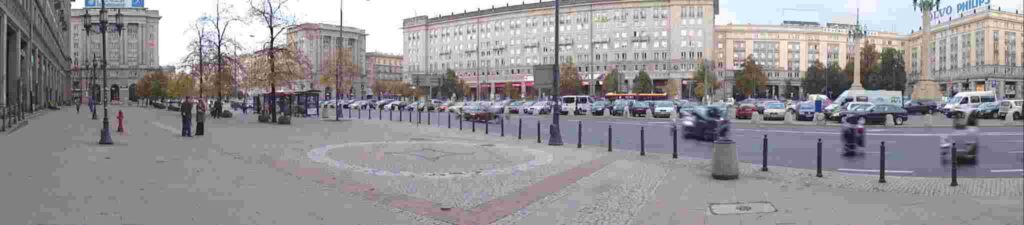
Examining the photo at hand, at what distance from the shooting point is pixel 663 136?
24.1 metres

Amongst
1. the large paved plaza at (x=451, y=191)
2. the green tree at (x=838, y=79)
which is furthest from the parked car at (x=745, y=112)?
the green tree at (x=838, y=79)

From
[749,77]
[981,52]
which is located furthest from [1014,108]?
[749,77]

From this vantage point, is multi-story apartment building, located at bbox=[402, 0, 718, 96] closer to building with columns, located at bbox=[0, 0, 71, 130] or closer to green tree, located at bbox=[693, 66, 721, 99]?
green tree, located at bbox=[693, 66, 721, 99]

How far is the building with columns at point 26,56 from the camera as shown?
42.3 m

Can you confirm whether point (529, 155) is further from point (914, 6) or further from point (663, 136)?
point (914, 6)

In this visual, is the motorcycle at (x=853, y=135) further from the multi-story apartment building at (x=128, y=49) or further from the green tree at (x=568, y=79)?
the multi-story apartment building at (x=128, y=49)

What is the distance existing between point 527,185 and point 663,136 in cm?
1368

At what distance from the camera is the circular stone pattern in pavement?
1348 cm

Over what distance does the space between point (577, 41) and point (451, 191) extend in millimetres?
113255

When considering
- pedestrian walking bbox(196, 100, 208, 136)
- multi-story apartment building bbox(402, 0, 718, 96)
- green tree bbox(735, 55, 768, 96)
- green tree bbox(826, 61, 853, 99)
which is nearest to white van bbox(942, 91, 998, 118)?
pedestrian walking bbox(196, 100, 208, 136)

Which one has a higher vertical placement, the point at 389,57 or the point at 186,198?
the point at 389,57

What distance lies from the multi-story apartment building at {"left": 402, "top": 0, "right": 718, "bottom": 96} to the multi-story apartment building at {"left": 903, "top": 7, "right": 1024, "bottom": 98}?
96.0 metres

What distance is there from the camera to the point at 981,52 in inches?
129

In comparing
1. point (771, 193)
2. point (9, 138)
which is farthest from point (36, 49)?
point (771, 193)
